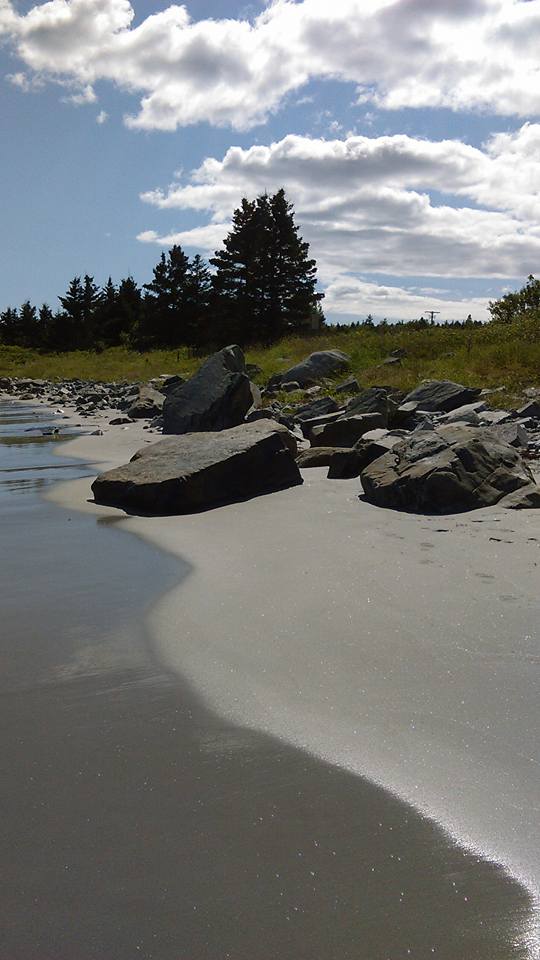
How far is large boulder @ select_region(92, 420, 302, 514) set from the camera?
273 inches

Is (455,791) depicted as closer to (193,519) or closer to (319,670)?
(319,670)

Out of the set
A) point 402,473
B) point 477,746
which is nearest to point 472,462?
point 402,473

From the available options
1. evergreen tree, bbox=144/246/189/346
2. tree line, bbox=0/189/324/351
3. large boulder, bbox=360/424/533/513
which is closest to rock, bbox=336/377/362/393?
large boulder, bbox=360/424/533/513


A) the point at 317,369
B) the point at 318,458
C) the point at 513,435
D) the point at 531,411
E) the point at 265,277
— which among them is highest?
the point at 265,277

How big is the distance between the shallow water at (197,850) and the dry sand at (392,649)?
5.1 inches

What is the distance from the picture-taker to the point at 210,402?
13.5 meters

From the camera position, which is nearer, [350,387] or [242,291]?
[350,387]

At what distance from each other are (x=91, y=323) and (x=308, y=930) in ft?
199

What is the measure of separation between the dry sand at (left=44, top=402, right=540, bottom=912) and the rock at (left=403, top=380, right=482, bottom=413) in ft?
19.9

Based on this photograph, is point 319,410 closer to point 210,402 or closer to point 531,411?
point 210,402

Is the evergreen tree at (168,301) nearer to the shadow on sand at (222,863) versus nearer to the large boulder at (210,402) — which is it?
the large boulder at (210,402)

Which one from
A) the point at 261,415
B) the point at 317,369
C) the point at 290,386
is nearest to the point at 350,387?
the point at 290,386

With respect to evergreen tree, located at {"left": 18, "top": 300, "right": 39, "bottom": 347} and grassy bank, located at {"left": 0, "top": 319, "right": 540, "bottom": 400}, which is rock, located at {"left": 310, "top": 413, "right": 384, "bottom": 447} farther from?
evergreen tree, located at {"left": 18, "top": 300, "right": 39, "bottom": 347}

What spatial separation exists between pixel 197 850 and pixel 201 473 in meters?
5.13
